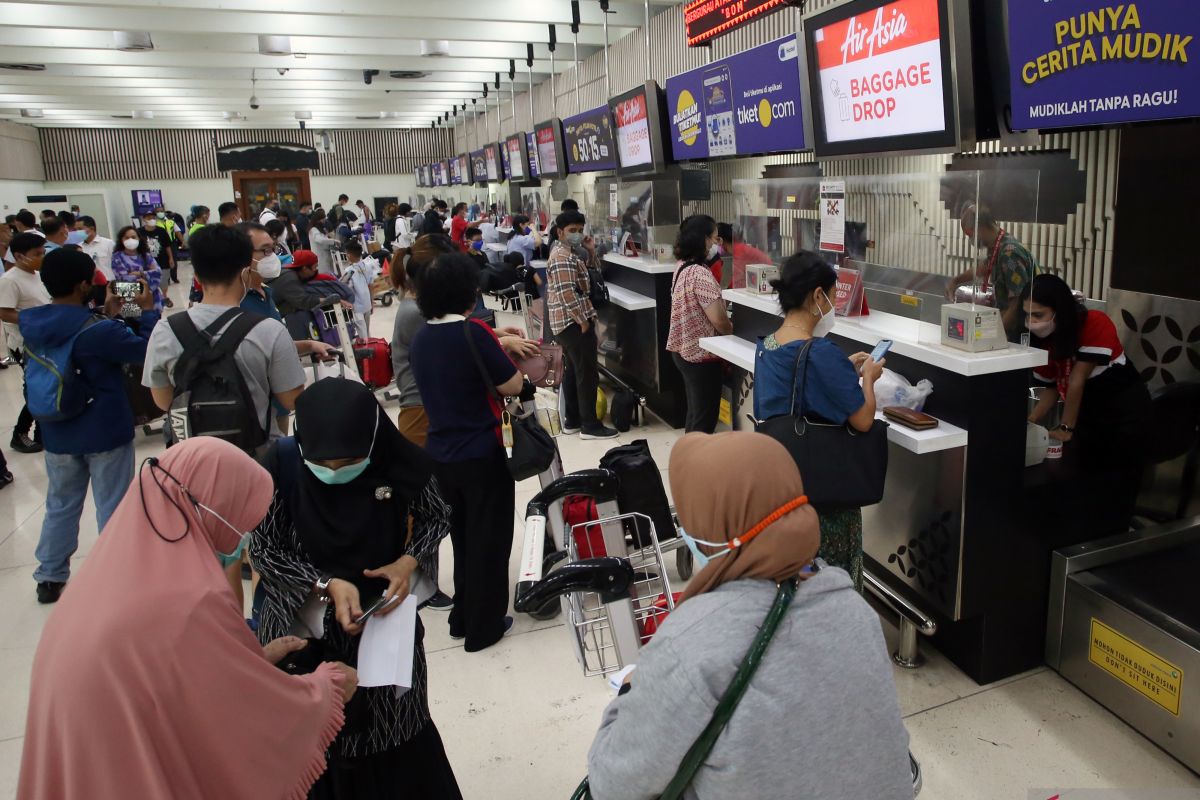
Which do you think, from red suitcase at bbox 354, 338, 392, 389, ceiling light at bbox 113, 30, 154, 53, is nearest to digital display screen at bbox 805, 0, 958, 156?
red suitcase at bbox 354, 338, 392, 389

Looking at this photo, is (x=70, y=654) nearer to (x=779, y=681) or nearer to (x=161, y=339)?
(x=779, y=681)

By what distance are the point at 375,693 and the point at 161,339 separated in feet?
5.04

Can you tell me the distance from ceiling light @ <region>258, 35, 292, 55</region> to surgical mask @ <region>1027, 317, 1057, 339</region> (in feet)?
27.0

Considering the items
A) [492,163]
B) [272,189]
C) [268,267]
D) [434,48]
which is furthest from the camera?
[272,189]

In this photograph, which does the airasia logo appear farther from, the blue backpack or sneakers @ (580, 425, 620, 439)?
the blue backpack

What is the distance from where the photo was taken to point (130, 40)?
27.8 feet

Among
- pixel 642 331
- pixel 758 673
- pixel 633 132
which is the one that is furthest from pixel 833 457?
pixel 633 132

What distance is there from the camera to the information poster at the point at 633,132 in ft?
→ 21.7

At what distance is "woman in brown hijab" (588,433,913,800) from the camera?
110 centimetres

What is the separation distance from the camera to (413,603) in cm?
194

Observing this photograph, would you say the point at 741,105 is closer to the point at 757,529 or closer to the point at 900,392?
the point at 900,392

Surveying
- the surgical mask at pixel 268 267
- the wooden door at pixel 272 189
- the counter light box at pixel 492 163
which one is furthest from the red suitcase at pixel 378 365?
the wooden door at pixel 272 189

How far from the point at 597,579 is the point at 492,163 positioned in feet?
41.0

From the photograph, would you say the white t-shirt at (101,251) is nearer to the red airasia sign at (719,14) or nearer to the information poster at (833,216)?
the red airasia sign at (719,14)
